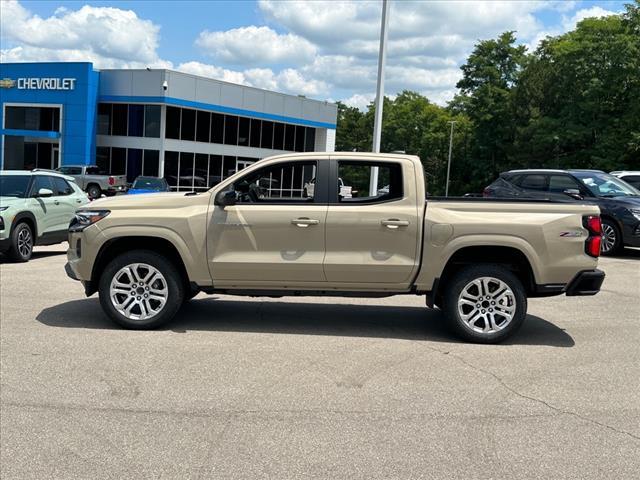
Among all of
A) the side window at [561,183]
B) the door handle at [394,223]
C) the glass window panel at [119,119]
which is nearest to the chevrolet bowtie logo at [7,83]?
the glass window panel at [119,119]

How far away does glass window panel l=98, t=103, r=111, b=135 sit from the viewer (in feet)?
136

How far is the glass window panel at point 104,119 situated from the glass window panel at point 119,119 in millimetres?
323

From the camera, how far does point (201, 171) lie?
140 feet

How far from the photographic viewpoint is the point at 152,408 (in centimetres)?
449

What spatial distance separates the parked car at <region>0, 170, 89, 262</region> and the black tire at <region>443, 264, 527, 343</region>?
8.80 m

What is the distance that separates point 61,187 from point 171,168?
28.0 metres

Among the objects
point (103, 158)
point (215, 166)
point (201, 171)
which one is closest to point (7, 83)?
point (103, 158)

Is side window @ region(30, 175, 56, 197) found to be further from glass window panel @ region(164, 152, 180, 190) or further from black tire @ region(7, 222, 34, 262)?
glass window panel @ region(164, 152, 180, 190)

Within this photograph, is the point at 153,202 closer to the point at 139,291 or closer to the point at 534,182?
the point at 139,291

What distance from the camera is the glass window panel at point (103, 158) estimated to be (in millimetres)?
41562

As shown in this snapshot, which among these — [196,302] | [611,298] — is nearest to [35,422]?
[196,302]

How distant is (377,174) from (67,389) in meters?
3.96

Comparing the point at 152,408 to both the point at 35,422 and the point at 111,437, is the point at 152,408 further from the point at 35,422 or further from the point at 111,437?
the point at 35,422

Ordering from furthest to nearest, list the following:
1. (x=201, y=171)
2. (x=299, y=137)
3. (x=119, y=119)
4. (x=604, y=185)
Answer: (x=299, y=137) → (x=201, y=171) → (x=119, y=119) → (x=604, y=185)
